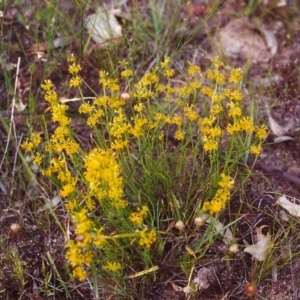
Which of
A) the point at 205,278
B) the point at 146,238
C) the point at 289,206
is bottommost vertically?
the point at 205,278

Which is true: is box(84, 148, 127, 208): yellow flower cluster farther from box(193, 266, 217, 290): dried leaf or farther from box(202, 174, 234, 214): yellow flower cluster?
box(193, 266, 217, 290): dried leaf

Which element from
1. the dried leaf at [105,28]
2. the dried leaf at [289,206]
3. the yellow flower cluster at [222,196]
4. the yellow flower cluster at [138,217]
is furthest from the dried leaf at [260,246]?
the dried leaf at [105,28]

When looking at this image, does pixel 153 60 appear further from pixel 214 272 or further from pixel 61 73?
pixel 214 272

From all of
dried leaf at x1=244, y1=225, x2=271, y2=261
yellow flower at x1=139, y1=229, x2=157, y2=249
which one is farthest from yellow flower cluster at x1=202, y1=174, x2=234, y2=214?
dried leaf at x1=244, y1=225, x2=271, y2=261

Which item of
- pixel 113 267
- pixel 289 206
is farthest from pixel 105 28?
pixel 113 267

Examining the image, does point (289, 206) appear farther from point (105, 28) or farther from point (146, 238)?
point (105, 28)

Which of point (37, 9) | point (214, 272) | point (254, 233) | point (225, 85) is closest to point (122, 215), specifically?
point (214, 272)

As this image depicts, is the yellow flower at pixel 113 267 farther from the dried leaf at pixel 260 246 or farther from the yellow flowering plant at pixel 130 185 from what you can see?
the dried leaf at pixel 260 246

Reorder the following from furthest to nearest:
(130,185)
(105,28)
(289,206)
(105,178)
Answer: (105,28)
(289,206)
(130,185)
(105,178)

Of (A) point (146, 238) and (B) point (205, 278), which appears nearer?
(A) point (146, 238)
